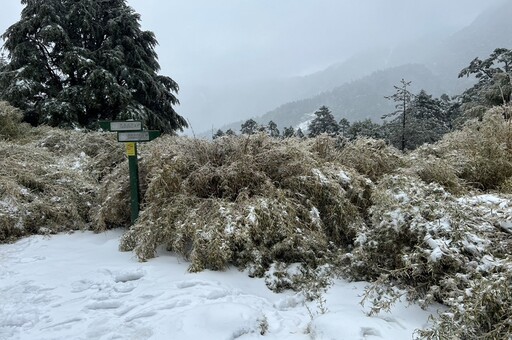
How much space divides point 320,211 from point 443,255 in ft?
5.37

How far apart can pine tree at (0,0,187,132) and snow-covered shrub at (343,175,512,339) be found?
35.3ft

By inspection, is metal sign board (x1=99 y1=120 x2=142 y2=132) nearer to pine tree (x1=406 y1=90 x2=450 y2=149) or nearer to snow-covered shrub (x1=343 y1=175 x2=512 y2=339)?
snow-covered shrub (x1=343 y1=175 x2=512 y2=339)

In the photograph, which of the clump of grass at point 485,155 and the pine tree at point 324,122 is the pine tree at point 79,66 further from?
the pine tree at point 324,122

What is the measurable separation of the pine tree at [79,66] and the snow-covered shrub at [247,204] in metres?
8.29

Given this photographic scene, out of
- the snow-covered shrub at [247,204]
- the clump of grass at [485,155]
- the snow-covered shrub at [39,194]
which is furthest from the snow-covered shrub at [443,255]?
the snow-covered shrub at [39,194]

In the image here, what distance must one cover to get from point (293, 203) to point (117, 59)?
11037mm

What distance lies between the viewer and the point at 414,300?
2.79 metres

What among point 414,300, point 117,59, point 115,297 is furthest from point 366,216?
point 117,59

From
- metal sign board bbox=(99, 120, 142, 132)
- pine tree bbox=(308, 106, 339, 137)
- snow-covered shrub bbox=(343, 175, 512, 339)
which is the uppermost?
pine tree bbox=(308, 106, 339, 137)

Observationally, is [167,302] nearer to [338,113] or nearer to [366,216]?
[366,216]

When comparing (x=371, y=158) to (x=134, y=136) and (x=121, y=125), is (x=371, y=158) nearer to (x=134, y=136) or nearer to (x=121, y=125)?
(x=134, y=136)

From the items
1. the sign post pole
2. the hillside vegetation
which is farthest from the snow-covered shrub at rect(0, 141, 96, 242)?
the sign post pole

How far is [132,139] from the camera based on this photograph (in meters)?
4.62

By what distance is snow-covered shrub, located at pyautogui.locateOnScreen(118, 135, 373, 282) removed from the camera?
3592 mm
